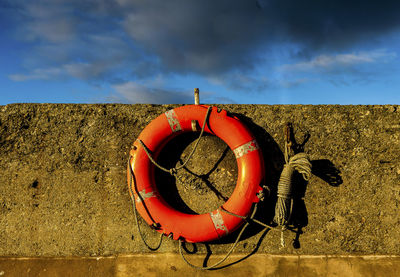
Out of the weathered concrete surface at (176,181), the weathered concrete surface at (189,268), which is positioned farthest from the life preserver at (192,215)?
the weathered concrete surface at (189,268)

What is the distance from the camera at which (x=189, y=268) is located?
7.43 ft

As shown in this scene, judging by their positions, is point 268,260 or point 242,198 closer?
point 242,198

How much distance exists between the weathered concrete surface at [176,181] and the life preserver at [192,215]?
0.16m

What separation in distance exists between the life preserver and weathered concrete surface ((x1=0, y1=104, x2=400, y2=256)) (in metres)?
0.16

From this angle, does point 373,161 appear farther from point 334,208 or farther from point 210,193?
point 210,193

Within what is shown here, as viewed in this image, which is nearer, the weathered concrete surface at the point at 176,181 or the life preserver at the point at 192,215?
the life preserver at the point at 192,215

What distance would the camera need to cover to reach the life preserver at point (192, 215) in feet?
6.84

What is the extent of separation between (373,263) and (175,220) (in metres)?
1.70

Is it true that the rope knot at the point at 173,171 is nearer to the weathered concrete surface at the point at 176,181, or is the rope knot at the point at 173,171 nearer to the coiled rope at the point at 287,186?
the weathered concrete surface at the point at 176,181

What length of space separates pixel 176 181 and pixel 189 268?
75 centimetres

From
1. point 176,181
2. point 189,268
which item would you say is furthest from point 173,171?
point 189,268

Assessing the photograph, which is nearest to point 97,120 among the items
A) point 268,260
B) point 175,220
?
point 175,220

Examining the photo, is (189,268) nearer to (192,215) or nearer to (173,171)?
(192,215)

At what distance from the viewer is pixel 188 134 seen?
2.33m
